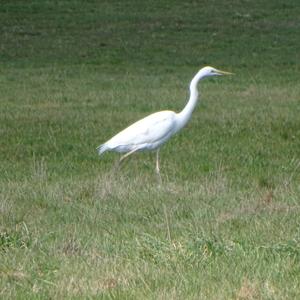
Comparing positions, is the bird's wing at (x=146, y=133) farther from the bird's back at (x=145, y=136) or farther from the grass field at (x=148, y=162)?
the grass field at (x=148, y=162)

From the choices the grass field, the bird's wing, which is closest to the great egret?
the bird's wing

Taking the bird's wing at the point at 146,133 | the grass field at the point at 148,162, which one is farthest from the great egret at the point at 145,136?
the grass field at the point at 148,162

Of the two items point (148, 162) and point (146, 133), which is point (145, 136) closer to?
point (146, 133)

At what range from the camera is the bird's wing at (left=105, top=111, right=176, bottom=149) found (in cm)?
1173

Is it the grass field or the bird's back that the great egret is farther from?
the grass field

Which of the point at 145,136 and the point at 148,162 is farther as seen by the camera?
the point at 148,162

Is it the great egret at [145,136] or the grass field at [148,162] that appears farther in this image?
the great egret at [145,136]

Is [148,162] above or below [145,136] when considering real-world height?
below

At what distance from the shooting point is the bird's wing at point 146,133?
11.7 metres

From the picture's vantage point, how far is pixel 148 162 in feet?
42.0

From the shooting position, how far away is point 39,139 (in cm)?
1420

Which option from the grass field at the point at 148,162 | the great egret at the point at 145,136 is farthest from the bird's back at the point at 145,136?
the grass field at the point at 148,162

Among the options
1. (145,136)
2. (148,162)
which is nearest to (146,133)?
(145,136)

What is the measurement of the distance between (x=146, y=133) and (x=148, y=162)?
107cm
